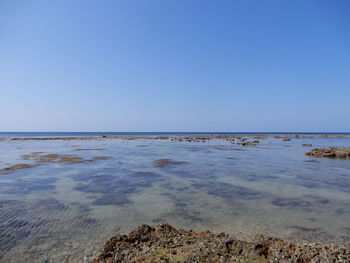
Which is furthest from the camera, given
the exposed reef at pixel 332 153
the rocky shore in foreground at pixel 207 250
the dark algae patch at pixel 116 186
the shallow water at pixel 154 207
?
the exposed reef at pixel 332 153

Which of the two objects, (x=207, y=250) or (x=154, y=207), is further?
(x=154, y=207)

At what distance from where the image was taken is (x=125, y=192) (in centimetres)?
1172

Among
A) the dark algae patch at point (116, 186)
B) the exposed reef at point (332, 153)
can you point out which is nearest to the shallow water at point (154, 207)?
the dark algae patch at point (116, 186)

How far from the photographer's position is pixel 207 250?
15.5 ft

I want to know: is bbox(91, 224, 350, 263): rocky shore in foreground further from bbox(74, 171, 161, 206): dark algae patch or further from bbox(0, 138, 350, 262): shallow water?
bbox(74, 171, 161, 206): dark algae patch

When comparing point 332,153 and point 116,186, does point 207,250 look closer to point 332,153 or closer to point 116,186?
point 116,186

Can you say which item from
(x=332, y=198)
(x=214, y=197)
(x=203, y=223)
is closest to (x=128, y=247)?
(x=203, y=223)

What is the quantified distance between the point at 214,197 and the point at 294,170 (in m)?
10.5

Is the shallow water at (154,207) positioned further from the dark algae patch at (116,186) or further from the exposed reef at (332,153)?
the exposed reef at (332,153)

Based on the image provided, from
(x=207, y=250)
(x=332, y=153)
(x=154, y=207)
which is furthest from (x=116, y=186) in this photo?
(x=332, y=153)

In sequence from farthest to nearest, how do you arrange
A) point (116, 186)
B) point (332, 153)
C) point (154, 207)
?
point (332, 153), point (116, 186), point (154, 207)

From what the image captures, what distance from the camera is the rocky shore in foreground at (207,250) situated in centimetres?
447

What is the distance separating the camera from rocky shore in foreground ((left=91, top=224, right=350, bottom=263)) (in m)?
4.47

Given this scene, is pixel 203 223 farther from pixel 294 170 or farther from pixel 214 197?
pixel 294 170
